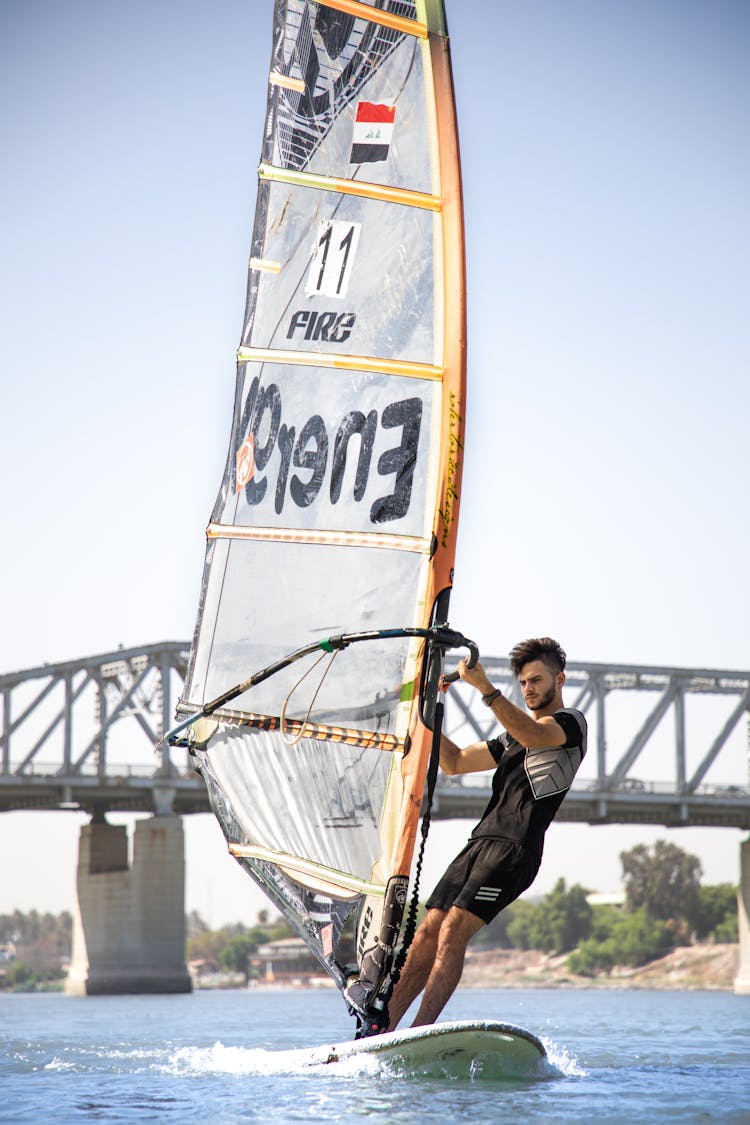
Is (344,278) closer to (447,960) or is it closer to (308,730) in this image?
(308,730)

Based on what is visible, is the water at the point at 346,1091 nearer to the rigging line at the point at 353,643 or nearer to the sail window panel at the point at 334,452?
the rigging line at the point at 353,643

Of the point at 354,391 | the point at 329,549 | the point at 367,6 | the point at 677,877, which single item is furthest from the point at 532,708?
the point at 677,877

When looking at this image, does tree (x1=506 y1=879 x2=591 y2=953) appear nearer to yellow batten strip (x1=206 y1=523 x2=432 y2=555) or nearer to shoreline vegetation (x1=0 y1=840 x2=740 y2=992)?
shoreline vegetation (x1=0 y1=840 x2=740 y2=992)

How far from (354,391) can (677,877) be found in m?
128

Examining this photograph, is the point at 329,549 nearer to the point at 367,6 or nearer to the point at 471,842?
the point at 471,842

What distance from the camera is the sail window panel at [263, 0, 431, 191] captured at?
10180 mm

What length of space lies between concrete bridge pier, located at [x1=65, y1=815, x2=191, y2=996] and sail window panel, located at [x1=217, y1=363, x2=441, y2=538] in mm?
47565

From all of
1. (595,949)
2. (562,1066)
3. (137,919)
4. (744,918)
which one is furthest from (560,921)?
(562,1066)

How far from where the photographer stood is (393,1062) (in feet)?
27.9

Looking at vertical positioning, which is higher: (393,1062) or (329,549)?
(329,549)

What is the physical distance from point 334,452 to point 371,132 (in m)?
2.40

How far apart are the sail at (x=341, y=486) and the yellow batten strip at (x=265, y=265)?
1.2 inches

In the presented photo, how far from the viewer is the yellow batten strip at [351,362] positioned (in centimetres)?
979

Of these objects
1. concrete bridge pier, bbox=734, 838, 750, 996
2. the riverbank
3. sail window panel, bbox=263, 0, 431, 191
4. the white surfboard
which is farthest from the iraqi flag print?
the riverbank
